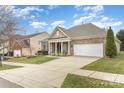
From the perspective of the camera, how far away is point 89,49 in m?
10.4

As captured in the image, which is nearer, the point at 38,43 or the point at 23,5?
the point at 23,5

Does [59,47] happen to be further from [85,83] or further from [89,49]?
[85,83]

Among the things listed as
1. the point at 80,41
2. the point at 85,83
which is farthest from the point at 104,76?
the point at 80,41

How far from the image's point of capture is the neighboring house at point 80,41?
9.40 metres

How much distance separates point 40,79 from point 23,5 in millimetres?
2690

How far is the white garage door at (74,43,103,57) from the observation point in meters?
8.87

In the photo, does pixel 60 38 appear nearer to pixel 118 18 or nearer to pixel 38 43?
pixel 38 43

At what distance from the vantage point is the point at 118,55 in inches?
323

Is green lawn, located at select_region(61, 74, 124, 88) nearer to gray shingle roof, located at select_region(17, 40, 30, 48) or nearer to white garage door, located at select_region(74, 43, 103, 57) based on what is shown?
white garage door, located at select_region(74, 43, 103, 57)

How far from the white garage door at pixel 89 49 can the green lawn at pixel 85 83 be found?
357 cm

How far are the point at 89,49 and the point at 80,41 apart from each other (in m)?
1.39

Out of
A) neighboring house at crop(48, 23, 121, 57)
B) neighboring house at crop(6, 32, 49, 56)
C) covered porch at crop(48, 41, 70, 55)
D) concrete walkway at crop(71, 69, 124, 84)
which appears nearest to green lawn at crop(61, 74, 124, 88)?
concrete walkway at crop(71, 69, 124, 84)

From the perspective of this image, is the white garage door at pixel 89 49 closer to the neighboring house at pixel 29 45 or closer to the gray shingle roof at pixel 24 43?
the neighboring house at pixel 29 45
